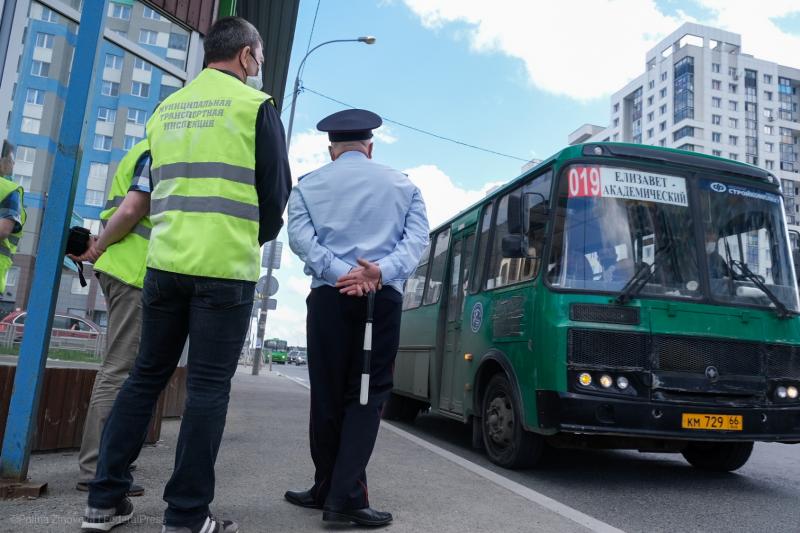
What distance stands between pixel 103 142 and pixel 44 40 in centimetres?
96

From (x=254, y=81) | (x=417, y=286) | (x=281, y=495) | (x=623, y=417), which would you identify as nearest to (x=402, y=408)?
(x=417, y=286)

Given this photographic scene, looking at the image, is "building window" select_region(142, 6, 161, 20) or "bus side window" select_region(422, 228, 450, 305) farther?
"bus side window" select_region(422, 228, 450, 305)

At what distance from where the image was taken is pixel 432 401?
783 centimetres

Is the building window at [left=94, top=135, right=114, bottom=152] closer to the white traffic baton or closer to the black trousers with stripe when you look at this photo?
the black trousers with stripe

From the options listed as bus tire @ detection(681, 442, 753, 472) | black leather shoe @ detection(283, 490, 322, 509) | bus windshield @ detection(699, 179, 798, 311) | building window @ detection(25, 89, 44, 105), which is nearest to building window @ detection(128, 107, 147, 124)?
building window @ detection(25, 89, 44, 105)

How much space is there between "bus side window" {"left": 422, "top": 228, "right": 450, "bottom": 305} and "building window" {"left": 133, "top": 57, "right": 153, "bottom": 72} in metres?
3.90

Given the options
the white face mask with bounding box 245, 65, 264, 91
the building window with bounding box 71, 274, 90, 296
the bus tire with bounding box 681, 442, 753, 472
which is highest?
the white face mask with bounding box 245, 65, 264, 91

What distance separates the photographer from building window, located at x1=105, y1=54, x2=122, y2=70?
6005 mm

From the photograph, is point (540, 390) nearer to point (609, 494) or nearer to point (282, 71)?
point (609, 494)

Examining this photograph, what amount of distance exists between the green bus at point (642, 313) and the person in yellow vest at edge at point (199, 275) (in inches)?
113

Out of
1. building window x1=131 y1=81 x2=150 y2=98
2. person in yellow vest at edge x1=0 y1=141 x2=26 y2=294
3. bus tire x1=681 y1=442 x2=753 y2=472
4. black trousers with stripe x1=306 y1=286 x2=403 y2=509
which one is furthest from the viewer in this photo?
building window x1=131 y1=81 x2=150 y2=98

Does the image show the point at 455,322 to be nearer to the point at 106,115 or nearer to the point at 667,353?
the point at 667,353

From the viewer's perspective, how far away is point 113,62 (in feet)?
20.0

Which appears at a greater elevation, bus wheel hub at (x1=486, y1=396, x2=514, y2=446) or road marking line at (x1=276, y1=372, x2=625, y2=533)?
bus wheel hub at (x1=486, y1=396, x2=514, y2=446)
